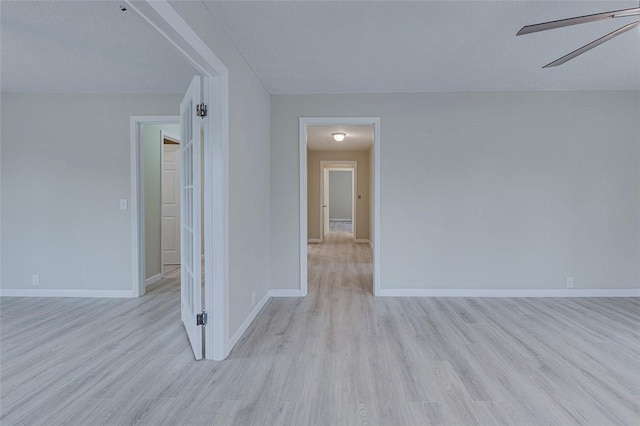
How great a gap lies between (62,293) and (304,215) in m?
2.96

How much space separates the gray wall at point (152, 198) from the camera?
Result: 4207 mm

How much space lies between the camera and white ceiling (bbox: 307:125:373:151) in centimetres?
593

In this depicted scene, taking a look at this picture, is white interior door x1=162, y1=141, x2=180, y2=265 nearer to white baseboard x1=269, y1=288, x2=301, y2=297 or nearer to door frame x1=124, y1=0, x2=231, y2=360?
white baseboard x1=269, y1=288, x2=301, y2=297

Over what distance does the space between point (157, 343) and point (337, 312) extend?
1.65 m

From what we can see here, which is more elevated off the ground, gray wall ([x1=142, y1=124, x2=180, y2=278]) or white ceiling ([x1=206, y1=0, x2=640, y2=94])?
white ceiling ([x1=206, y1=0, x2=640, y2=94])

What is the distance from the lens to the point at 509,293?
3.74 meters

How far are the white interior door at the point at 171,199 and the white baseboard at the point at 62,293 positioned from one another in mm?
1754

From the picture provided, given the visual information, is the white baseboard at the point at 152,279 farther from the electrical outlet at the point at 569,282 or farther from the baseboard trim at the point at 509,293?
the electrical outlet at the point at 569,282

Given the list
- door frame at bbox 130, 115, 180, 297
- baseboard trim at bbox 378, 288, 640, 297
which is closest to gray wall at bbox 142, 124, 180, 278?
door frame at bbox 130, 115, 180, 297

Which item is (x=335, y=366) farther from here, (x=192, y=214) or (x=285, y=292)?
(x=285, y=292)

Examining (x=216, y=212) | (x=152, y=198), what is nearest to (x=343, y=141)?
(x=152, y=198)

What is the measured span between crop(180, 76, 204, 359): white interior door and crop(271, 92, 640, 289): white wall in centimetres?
142

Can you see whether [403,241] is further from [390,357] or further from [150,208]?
[150,208]

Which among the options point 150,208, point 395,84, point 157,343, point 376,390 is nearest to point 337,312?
point 376,390
